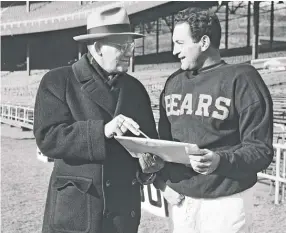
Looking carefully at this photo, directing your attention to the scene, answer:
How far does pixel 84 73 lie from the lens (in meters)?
2.66

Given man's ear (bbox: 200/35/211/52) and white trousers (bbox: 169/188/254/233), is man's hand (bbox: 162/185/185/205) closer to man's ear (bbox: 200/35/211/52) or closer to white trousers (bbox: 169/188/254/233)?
white trousers (bbox: 169/188/254/233)

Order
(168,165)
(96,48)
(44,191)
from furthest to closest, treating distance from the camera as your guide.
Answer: (44,191)
(168,165)
(96,48)

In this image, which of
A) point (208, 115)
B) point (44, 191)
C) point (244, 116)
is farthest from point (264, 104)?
point (44, 191)

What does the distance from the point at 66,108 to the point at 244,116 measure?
3.02 feet

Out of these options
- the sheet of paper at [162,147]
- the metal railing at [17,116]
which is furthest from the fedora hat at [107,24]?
the metal railing at [17,116]

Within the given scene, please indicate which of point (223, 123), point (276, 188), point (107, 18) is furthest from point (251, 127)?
point (276, 188)

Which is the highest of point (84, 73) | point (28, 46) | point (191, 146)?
point (28, 46)

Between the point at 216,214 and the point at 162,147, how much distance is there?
57 centimetres

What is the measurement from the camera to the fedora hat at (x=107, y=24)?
2.60 metres

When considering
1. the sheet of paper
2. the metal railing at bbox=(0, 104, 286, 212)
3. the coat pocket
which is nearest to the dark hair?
the sheet of paper

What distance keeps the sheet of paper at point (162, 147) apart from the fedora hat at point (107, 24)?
61 cm

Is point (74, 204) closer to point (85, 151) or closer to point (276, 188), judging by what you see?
point (85, 151)

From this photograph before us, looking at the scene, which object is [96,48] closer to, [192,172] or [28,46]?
[192,172]

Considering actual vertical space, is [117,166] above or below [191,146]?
below
